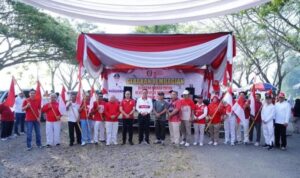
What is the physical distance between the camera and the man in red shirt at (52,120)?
422 inches

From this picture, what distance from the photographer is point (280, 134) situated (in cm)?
1042

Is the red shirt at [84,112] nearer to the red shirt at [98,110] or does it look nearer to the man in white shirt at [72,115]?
the man in white shirt at [72,115]

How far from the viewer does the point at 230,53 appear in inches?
397

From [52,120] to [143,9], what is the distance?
908 centimetres

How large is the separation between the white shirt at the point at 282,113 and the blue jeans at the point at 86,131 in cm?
561

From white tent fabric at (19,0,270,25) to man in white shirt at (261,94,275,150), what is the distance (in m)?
8.73

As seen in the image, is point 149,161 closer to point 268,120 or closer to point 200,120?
point 200,120

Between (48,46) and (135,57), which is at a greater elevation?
(48,46)

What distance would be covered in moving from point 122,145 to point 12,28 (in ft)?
52.2

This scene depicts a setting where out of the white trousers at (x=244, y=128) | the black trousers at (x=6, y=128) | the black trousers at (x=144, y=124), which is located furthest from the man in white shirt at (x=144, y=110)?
the black trousers at (x=6, y=128)

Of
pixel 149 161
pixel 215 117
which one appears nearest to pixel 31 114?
pixel 149 161

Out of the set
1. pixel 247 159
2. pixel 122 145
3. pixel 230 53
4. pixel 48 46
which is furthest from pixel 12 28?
pixel 247 159

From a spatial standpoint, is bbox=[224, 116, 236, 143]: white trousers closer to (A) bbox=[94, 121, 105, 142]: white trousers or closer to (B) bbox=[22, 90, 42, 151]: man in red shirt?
(A) bbox=[94, 121, 105, 142]: white trousers

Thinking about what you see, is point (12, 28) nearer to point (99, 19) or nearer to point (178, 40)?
point (178, 40)
